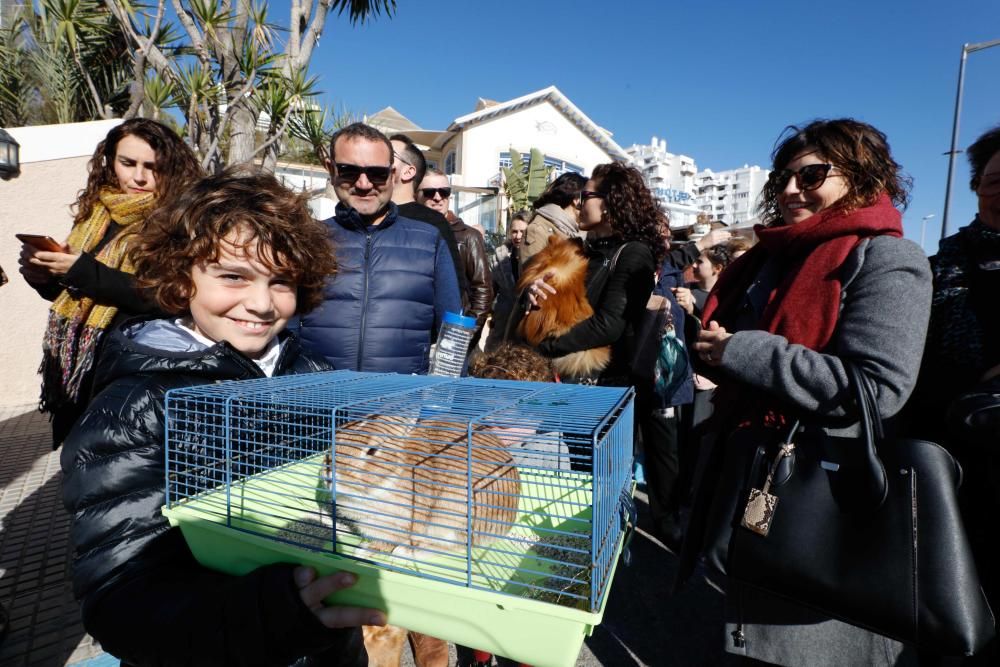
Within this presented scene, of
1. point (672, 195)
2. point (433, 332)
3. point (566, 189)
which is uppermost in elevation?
point (672, 195)

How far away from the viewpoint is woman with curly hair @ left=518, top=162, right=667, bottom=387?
8.43 feet

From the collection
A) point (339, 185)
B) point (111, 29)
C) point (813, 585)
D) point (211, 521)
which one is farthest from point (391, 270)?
point (111, 29)

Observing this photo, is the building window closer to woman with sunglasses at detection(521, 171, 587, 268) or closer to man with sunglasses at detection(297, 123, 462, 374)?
woman with sunglasses at detection(521, 171, 587, 268)

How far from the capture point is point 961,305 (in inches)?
61.9

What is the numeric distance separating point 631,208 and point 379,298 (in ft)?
4.62

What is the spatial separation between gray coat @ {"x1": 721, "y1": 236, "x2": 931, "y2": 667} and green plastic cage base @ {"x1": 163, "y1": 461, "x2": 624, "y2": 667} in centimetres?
70

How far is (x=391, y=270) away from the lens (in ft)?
7.32

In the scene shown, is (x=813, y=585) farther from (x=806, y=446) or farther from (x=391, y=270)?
(x=391, y=270)

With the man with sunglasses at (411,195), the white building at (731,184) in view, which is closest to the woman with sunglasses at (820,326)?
the man with sunglasses at (411,195)

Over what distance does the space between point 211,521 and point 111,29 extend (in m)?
12.3

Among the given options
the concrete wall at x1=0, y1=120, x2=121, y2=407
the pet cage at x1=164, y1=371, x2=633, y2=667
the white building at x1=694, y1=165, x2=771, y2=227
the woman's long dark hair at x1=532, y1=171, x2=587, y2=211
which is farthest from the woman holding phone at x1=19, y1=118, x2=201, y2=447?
the white building at x1=694, y1=165, x2=771, y2=227

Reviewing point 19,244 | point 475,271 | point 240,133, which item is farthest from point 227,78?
point 475,271

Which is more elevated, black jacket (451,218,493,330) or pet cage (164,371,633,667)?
black jacket (451,218,493,330)

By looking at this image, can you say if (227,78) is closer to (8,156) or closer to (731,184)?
(8,156)
